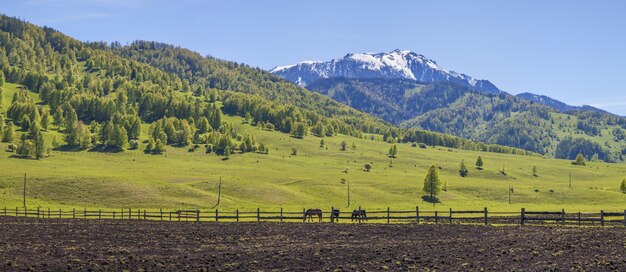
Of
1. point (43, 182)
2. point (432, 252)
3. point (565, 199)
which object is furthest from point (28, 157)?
point (432, 252)

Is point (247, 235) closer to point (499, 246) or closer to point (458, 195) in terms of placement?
point (499, 246)

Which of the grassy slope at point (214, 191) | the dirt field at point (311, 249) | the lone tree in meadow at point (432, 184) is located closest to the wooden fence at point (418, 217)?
the dirt field at point (311, 249)

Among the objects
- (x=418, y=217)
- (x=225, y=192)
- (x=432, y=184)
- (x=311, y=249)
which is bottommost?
(x=225, y=192)

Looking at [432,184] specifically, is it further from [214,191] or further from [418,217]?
[418,217]

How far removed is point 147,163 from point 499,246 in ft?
527

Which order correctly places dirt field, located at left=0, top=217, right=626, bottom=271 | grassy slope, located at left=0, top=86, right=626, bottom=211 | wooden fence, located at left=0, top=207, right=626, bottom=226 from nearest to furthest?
dirt field, located at left=0, top=217, right=626, bottom=271, wooden fence, located at left=0, top=207, right=626, bottom=226, grassy slope, located at left=0, top=86, right=626, bottom=211

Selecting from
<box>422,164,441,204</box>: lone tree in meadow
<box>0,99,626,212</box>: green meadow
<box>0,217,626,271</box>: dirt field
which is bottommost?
<box>0,99,626,212</box>: green meadow

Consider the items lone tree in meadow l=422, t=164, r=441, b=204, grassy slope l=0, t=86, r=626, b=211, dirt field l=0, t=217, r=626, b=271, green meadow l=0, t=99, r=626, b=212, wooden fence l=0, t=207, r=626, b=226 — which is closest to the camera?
dirt field l=0, t=217, r=626, b=271

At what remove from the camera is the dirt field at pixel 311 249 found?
100ft

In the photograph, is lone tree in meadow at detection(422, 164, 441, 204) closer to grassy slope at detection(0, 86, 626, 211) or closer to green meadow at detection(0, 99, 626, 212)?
green meadow at detection(0, 99, 626, 212)

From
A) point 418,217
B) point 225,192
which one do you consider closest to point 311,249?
point 418,217

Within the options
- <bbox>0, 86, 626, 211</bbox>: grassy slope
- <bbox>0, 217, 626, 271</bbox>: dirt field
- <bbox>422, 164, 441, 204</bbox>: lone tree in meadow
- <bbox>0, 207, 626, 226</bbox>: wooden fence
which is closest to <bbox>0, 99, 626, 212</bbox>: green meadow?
<bbox>0, 86, 626, 211</bbox>: grassy slope

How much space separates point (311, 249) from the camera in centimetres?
3725

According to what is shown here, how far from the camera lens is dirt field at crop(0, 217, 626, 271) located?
3061 cm
